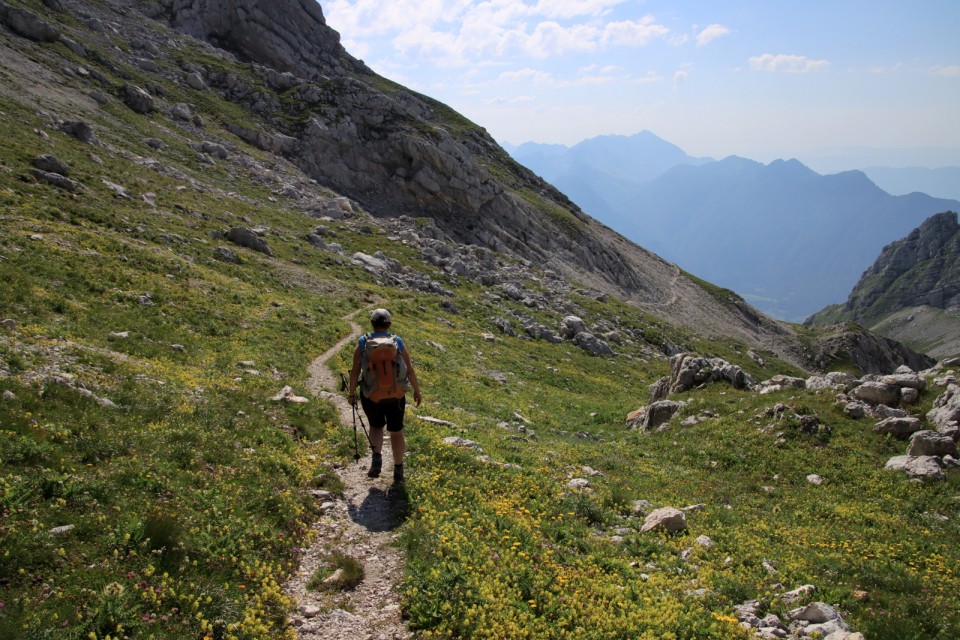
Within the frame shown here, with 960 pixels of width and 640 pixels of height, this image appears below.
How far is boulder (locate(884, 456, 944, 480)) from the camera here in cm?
1409

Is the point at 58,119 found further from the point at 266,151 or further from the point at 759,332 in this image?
the point at 759,332

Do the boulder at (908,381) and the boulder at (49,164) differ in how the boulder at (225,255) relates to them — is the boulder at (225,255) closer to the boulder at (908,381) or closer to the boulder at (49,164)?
the boulder at (49,164)

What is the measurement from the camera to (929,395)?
1784 centimetres

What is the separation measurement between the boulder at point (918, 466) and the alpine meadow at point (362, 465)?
0.33 feet

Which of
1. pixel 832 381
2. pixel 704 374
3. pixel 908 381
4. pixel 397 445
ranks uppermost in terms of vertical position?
pixel 908 381

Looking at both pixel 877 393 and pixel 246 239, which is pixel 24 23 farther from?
pixel 877 393

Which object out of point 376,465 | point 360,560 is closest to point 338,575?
point 360,560

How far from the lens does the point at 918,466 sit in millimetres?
14539

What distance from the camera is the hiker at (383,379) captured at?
11117 mm

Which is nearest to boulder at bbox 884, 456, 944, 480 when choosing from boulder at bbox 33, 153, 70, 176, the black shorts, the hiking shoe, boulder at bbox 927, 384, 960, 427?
boulder at bbox 927, 384, 960, 427

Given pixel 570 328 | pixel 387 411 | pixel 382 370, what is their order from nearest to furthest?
pixel 382 370 → pixel 387 411 → pixel 570 328

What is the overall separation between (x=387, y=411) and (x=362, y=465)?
2.23 metres

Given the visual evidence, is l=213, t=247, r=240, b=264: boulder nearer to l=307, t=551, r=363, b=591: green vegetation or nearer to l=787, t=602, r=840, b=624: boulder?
l=307, t=551, r=363, b=591: green vegetation

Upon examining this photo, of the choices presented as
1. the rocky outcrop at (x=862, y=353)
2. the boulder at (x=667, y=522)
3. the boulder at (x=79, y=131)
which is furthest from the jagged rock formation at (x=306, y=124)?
the boulder at (x=667, y=522)
